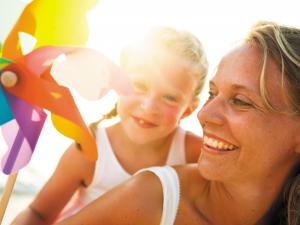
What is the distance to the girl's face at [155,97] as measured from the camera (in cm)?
141

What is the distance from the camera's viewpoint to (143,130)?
1.46 m

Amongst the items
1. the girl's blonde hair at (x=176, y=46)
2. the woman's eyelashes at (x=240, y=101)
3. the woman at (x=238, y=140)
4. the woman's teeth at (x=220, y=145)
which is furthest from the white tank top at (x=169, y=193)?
the girl's blonde hair at (x=176, y=46)

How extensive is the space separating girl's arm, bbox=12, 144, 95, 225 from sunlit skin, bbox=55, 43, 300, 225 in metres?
0.47

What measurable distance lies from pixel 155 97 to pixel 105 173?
0.34 meters

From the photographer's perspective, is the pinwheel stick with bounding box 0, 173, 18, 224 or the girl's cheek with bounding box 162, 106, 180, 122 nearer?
the pinwheel stick with bounding box 0, 173, 18, 224

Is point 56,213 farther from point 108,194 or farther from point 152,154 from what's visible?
point 108,194

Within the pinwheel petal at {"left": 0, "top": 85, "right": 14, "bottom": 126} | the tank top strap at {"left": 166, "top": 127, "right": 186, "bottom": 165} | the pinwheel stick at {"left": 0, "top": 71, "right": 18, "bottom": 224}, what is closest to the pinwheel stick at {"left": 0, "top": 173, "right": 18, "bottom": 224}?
the pinwheel stick at {"left": 0, "top": 71, "right": 18, "bottom": 224}

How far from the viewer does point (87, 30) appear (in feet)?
3.32

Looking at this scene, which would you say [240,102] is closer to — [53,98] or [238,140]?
[238,140]

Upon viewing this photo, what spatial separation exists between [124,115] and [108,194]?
0.46 m

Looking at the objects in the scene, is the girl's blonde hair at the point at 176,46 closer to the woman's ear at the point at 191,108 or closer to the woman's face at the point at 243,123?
the woman's ear at the point at 191,108

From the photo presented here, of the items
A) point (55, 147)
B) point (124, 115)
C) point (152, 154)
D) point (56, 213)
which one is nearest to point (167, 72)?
point (124, 115)

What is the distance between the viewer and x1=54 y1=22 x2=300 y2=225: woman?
105 centimetres

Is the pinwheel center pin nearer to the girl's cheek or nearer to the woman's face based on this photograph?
the woman's face
